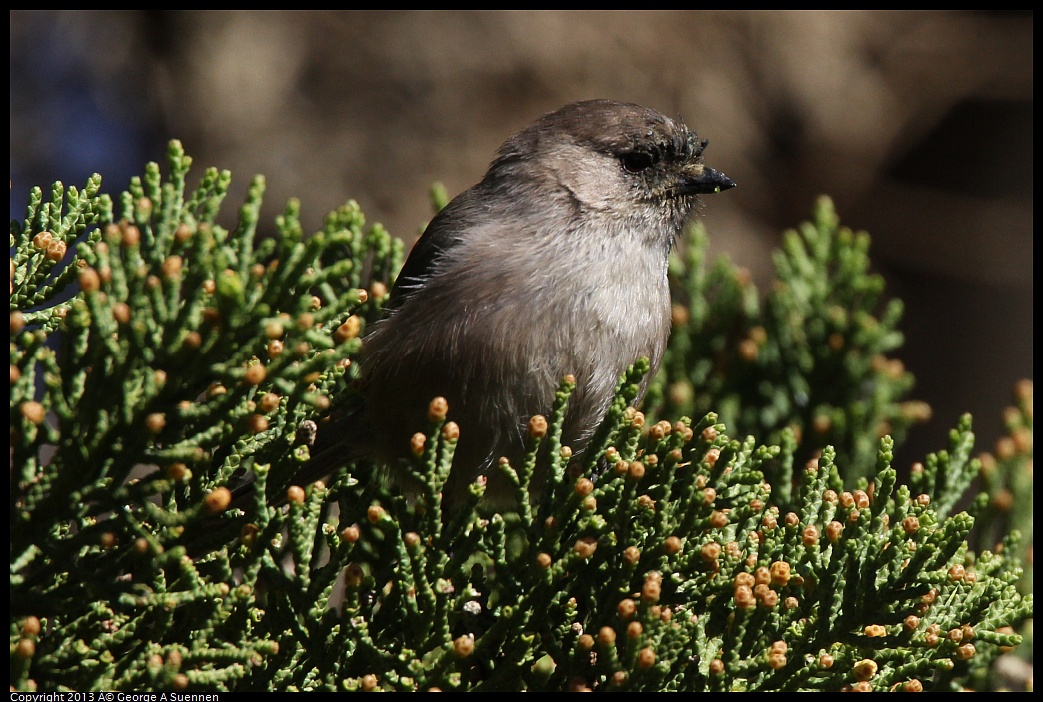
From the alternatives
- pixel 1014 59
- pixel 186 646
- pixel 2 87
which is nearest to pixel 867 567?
pixel 186 646

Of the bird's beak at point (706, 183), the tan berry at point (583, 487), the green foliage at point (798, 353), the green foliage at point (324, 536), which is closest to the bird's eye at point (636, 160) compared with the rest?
the bird's beak at point (706, 183)

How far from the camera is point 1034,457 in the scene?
3494 mm

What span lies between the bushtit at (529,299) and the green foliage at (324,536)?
344 mm

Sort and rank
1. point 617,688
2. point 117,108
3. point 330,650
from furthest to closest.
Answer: point 117,108, point 330,650, point 617,688

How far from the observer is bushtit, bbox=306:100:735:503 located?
9.60ft

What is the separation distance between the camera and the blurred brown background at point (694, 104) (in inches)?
273

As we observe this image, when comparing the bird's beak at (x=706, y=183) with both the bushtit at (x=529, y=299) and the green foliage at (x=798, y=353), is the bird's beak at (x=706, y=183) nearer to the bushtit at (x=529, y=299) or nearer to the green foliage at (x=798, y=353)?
the bushtit at (x=529, y=299)

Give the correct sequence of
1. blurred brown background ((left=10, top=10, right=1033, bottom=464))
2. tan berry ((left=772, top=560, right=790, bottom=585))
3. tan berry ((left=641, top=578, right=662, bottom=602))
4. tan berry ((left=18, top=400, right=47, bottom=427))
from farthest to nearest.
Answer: blurred brown background ((left=10, top=10, right=1033, bottom=464)) < tan berry ((left=772, top=560, right=790, bottom=585)) < tan berry ((left=641, top=578, right=662, bottom=602)) < tan berry ((left=18, top=400, right=47, bottom=427))

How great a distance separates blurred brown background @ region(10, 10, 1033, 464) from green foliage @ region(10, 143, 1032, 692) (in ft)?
15.0

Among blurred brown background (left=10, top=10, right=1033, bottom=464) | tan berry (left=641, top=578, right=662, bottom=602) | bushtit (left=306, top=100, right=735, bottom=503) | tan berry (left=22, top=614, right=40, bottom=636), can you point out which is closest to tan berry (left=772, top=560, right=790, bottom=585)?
tan berry (left=641, top=578, right=662, bottom=602)

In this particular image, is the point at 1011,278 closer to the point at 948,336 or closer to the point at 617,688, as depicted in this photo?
the point at 948,336

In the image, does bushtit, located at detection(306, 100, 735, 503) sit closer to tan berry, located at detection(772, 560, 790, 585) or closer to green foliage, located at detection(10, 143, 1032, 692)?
green foliage, located at detection(10, 143, 1032, 692)

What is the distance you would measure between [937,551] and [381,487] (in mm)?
1549

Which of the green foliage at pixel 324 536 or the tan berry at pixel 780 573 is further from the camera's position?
the tan berry at pixel 780 573
